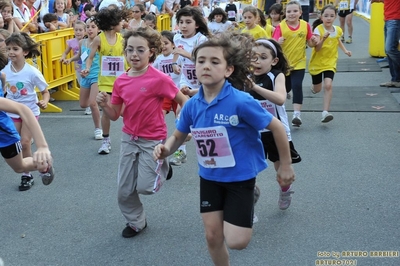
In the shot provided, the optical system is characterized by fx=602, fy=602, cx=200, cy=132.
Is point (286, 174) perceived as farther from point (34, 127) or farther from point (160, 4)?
point (160, 4)

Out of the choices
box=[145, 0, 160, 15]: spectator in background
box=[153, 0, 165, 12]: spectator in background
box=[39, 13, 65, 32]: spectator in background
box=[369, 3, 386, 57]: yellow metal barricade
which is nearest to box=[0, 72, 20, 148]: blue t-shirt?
box=[39, 13, 65, 32]: spectator in background

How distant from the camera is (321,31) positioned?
342 inches

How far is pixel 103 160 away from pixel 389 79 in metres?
6.92

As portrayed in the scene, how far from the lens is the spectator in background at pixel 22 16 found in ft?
34.8

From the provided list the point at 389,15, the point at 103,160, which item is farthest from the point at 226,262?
the point at 389,15

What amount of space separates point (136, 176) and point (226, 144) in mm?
1417

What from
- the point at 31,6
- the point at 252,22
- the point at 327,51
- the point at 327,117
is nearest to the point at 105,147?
the point at 327,117

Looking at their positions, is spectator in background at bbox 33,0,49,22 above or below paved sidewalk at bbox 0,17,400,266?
above

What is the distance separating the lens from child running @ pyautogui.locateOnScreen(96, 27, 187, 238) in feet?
16.0

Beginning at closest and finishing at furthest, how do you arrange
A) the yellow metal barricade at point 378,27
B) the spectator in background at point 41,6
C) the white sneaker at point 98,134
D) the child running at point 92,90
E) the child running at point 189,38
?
the child running at point 189,38 < the child running at point 92,90 < the white sneaker at point 98,134 < the spectator in background at point 41,6 < the yellow metal barricade at point 378,27

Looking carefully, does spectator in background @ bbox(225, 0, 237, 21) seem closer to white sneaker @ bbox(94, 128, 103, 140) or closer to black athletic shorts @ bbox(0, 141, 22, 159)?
white sneaker @ bbox(94, 128, 103, 140)

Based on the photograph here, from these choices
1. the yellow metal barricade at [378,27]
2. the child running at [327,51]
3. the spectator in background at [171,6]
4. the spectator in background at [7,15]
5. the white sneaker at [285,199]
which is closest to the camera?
the white sneaker at [285,199]

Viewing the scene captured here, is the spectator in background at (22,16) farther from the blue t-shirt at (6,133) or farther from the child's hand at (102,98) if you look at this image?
the child's hand at (102,98)

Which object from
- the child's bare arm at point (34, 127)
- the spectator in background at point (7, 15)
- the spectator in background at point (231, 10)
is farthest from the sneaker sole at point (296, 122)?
the spectator in background at point (231, 10)
